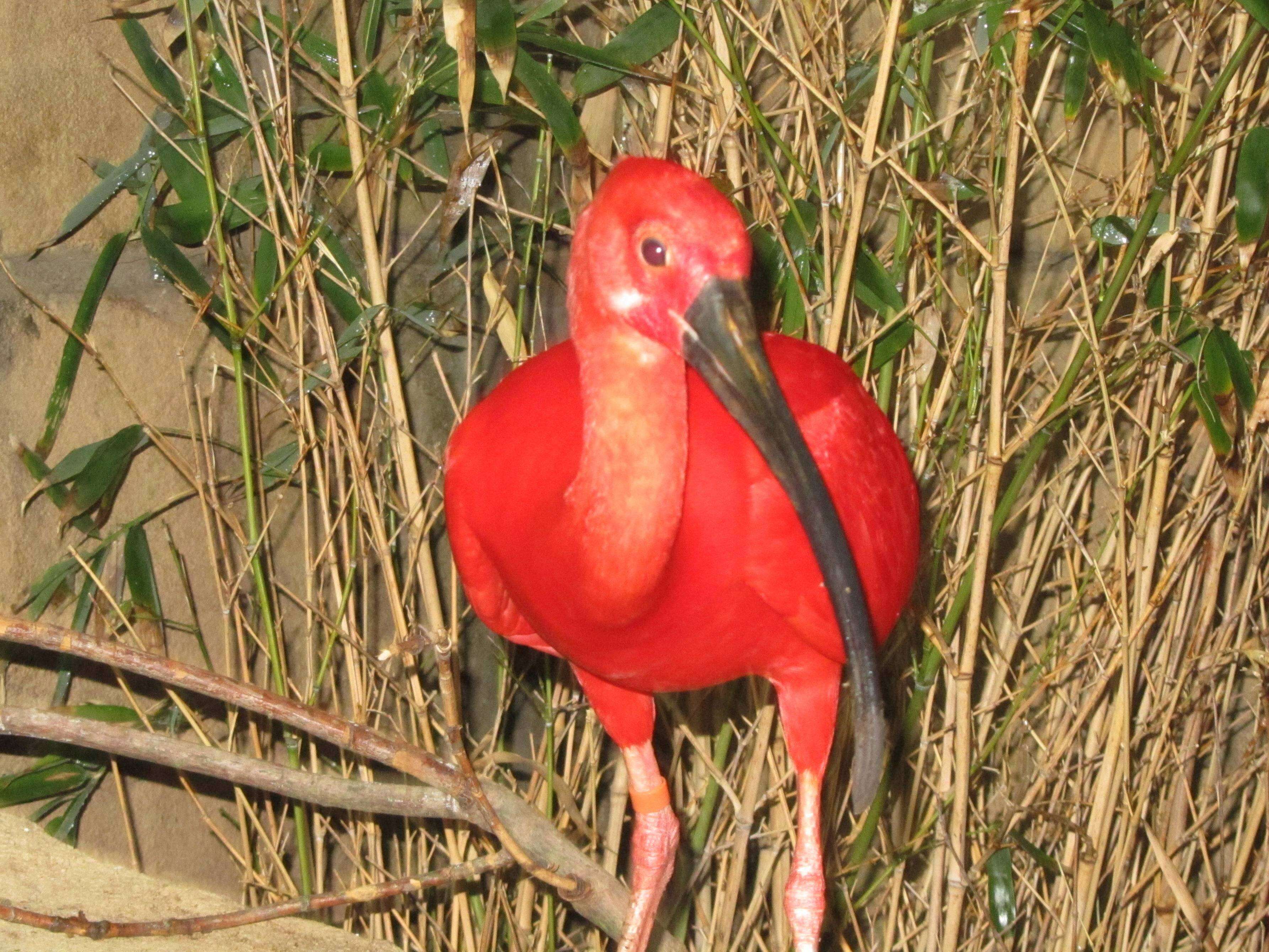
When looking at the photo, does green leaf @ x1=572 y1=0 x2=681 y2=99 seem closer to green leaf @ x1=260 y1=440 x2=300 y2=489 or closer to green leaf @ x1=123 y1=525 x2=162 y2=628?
green leaf @ x1=260 y1=440 x2=300 y2=489

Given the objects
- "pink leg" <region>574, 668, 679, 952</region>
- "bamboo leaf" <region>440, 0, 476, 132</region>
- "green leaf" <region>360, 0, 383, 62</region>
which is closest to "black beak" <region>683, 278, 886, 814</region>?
"pink leg" <region>574, 668, 679, 952</region>

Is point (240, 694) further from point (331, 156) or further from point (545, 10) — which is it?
point (545, 10)

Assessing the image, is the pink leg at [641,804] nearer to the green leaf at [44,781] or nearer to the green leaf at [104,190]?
the green leaf at [44,781]

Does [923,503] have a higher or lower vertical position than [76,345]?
lower

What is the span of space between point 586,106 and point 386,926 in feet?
3.50

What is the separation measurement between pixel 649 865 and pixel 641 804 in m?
0.06

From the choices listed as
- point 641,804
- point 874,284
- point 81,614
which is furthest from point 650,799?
A: point 81,614

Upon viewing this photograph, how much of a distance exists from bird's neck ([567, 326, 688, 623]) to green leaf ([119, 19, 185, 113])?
2.37 feet

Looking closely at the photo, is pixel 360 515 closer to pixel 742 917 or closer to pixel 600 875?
pixel 600 875

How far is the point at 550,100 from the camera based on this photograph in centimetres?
126

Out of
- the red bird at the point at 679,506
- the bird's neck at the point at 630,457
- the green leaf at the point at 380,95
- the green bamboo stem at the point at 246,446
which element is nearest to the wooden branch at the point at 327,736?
the red bird at the point at 679,506

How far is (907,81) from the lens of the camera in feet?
4.30

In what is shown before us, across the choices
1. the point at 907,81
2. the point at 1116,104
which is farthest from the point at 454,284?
the point at 1116,104

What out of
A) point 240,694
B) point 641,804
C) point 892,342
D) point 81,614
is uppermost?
point 892,342
